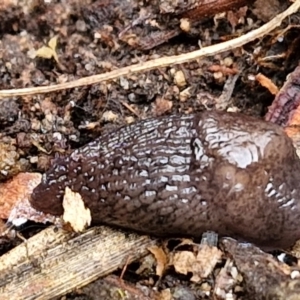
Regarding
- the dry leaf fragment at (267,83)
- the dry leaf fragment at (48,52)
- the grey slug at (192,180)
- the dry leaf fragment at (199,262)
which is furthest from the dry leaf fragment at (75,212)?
the dry leaf fragment at (267,83)

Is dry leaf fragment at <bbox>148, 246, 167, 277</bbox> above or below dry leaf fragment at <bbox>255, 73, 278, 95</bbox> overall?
below

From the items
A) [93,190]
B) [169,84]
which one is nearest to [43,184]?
[93,190]

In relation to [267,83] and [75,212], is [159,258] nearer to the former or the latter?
[75,212]

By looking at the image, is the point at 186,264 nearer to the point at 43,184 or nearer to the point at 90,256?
the point at 90,256

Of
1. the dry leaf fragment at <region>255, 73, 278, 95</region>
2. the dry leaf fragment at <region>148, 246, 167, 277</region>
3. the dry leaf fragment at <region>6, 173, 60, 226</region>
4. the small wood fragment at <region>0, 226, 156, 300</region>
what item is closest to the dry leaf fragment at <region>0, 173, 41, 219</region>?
the dry leaf fragment at <region>6, 173, 60, 226</region>

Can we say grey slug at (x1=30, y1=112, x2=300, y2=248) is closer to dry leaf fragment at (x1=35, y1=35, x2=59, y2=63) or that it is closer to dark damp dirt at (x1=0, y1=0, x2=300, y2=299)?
dark damp dirt at (x1=0, y1=0, x2=300, y2=299)

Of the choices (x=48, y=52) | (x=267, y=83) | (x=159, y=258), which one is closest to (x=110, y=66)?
(x=48, y=52)

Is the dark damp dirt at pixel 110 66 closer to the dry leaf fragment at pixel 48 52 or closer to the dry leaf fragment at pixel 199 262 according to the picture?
the dry leaf fragment at pixel 48 52
